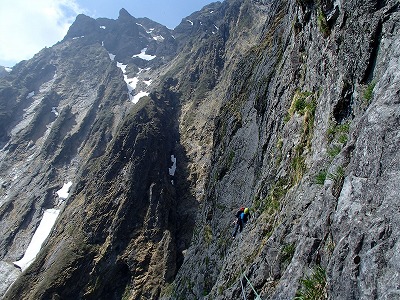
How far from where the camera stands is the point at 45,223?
81.2m

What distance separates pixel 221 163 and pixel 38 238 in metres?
60.1

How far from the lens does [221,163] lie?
34.3 metres

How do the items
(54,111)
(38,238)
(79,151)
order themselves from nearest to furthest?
(38,238) → (79,151) → (54,111)

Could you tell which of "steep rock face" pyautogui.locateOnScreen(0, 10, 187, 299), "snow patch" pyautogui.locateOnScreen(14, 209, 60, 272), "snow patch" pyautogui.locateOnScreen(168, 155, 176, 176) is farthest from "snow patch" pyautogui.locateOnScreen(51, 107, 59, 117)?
"snow patch" pyautogui.locateOnScreen(168, 155, 176, 176)

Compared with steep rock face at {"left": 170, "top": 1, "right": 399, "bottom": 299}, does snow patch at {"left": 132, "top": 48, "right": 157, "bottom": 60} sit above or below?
above

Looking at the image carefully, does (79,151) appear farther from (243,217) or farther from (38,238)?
(243,217)

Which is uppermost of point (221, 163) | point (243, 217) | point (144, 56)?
point (144, 56)

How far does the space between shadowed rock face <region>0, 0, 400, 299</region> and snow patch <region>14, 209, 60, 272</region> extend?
171 cm

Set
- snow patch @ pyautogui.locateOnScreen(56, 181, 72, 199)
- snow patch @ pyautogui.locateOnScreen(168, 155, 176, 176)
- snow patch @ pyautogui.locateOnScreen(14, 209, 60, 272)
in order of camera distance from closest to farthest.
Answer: snow patch @ pyautogui.locateOnScreen(14, 209, 60, 272)
snow patch @ pyautogui.locateOnScreen(168, 155, 176, 176)
snow patch @ pyautogui.locateOnScreen(56, 181, 72, 199)

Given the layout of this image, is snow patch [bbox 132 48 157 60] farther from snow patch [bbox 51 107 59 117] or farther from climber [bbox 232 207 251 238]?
climber [bbox 232 207 251 238]

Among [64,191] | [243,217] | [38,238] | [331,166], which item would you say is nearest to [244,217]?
[243,217]

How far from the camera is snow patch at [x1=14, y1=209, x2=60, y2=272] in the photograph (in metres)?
71.4

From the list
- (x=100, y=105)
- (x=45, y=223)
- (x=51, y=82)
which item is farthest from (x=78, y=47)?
(x=45, y=223)

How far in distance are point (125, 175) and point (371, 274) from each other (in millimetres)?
64276
